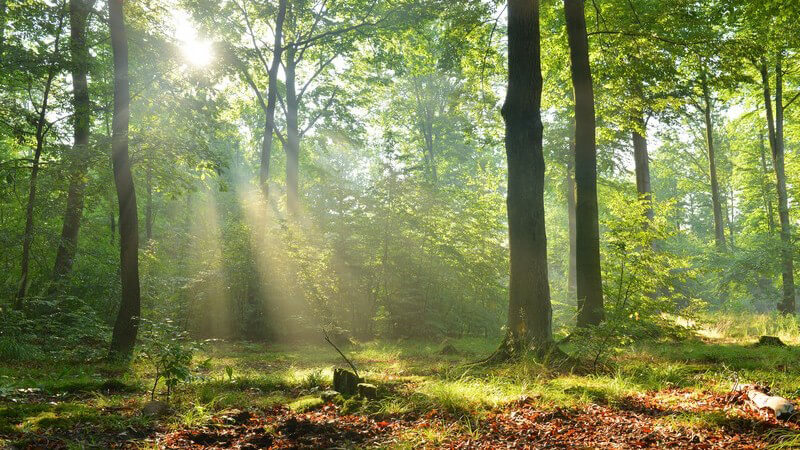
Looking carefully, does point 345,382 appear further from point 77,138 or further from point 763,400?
point 77,138

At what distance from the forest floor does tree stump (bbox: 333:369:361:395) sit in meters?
0.28

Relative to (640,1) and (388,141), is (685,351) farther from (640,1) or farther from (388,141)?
(388,141)

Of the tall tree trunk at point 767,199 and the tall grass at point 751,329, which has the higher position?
the tall tree trunk at point 767,199

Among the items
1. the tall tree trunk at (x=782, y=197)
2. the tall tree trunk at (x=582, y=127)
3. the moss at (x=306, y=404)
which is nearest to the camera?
the moss at (x=306, y=404)

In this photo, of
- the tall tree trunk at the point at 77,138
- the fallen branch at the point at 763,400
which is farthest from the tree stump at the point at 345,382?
the tall tree trunk at the point at 77,138

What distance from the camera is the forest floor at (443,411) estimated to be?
3.93 m

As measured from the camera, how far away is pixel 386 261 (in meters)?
13.8

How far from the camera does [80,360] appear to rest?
894 centimetres

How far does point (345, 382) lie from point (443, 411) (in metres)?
1.37

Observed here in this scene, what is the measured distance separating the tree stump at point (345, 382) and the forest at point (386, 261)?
89mm

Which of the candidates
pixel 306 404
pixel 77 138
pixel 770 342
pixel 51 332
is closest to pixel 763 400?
pixel 306 404

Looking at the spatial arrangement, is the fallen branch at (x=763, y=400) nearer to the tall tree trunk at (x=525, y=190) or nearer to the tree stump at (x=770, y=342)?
the tall tree trunk at (x=525, y=190)

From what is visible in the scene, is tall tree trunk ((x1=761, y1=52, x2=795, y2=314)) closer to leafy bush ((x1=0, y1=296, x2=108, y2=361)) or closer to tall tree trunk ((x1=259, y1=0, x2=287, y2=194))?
tall tree trunk ((x1=259, y1=0, x2=287, y2=194))

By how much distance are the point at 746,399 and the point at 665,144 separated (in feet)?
102
